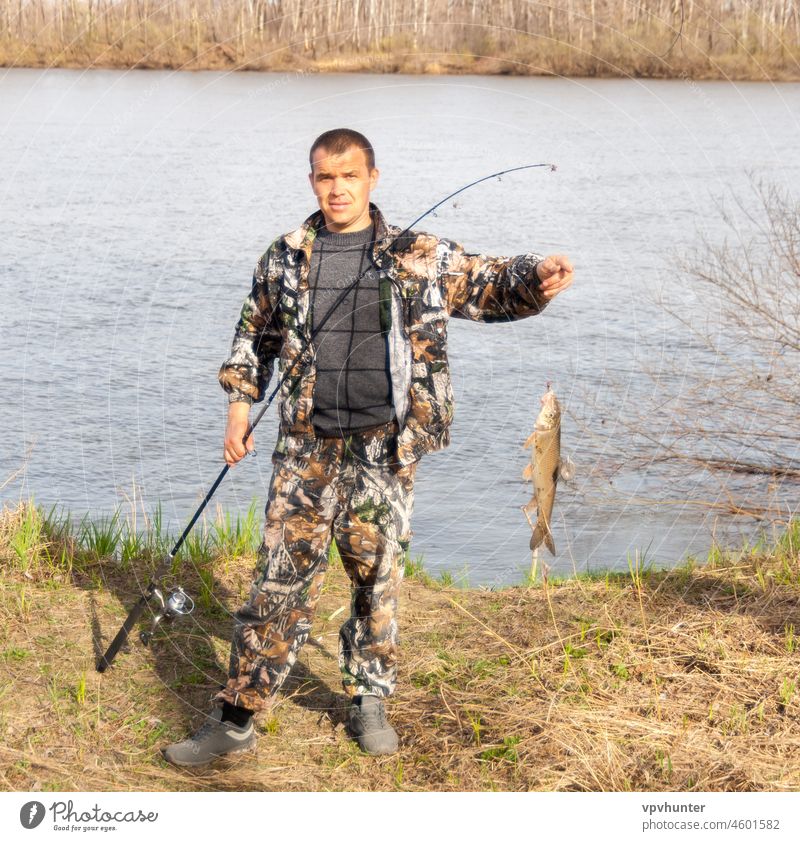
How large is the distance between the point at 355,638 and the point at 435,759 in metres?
0.46

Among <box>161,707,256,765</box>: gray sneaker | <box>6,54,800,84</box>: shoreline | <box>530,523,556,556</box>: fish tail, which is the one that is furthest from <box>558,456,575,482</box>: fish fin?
<box>6,54,800,84</box>: shoreline

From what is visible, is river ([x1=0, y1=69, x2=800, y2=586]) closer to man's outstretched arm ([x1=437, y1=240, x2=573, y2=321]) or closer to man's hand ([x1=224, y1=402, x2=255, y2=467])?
man's outstretched arm ([x1=437, y1=240, x2=573, y2=321])

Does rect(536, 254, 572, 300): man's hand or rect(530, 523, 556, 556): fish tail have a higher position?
rect(536, 254, 572, 300): man's hand

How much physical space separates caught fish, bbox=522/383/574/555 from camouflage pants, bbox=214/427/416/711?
1.60ft

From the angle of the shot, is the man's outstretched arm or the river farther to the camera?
the river

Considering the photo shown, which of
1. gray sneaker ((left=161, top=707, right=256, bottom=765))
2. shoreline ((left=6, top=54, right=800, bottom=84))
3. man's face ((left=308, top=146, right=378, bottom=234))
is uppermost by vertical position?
shoreline ((left=6, top=54, right=800, bottom=84))

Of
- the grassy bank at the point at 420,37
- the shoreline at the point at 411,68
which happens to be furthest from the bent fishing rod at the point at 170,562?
the grassy bank at the point at 420,37

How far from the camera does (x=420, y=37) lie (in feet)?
41.2

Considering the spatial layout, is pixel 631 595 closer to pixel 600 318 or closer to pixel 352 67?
pixel 600 318

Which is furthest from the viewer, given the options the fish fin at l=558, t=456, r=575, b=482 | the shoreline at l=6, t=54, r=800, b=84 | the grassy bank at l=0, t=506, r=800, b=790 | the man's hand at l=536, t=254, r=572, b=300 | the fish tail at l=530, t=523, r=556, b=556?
the shoreline at l=6, t=54, r=800, b=84

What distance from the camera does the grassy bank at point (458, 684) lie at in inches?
145

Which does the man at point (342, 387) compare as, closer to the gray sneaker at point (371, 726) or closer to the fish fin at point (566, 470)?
the gray sneaker at point (371, 726)

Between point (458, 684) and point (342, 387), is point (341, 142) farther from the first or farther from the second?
point (458, 684)

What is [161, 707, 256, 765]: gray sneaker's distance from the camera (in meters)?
3.74
